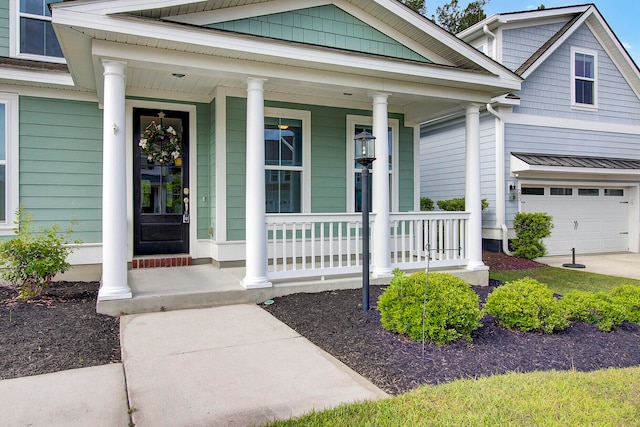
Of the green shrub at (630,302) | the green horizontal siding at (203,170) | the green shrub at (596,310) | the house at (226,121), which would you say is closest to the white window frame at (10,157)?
the house at (226,121)

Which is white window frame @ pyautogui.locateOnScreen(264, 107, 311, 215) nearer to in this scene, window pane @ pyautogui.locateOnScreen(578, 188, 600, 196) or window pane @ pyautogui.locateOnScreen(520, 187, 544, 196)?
window pane @ pyautogui.locateOnScreen(520, 187, 544, 196)

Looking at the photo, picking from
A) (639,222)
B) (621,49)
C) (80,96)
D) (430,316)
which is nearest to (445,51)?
(430,316)

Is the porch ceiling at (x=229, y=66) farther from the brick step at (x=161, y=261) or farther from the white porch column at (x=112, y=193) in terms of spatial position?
the brick step at (x=161, y=261)

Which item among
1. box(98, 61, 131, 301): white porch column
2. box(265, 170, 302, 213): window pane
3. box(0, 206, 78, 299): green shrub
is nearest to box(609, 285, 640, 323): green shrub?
box(265, 170, 302, 213): window pane

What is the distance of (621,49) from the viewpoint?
1168 cm

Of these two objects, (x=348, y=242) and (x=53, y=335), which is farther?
(x=348, y=242)

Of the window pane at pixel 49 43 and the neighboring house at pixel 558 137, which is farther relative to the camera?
the neighboring house at pixel 558 137

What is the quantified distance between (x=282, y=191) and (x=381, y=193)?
1774 millimetres

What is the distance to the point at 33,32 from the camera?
22.0ft

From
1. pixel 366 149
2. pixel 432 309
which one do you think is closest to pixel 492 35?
pixel 366 149

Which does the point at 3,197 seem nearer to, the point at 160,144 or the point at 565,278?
the point at 160,144

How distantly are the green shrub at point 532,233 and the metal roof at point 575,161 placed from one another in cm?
124

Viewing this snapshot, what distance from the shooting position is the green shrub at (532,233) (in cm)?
1012

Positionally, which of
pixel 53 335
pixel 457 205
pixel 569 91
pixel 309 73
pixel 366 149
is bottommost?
pixel 53 335
